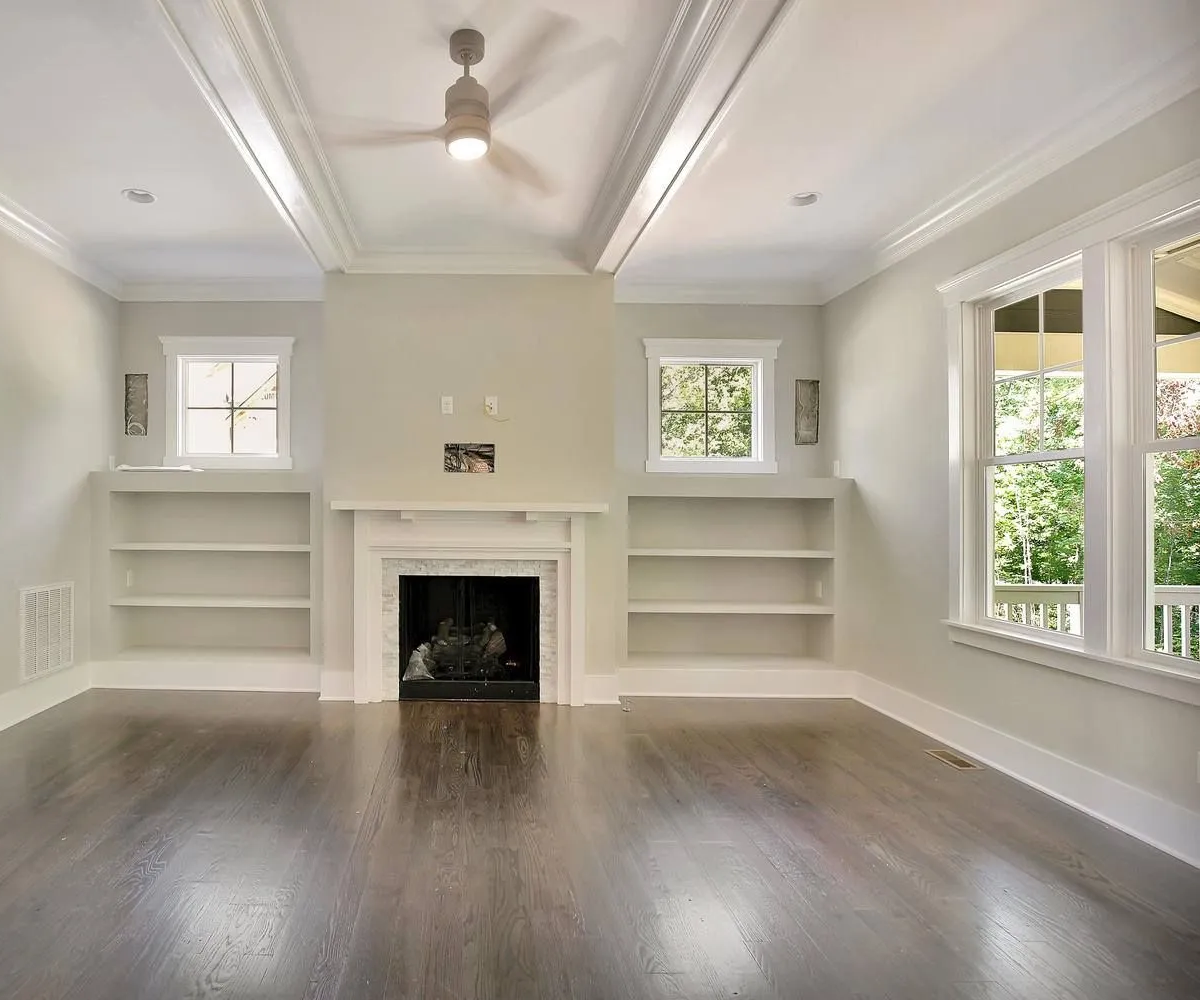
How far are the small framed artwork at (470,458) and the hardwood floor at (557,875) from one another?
5.24ft

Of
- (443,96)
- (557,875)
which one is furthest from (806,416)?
(557,875)

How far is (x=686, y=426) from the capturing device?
5.23m

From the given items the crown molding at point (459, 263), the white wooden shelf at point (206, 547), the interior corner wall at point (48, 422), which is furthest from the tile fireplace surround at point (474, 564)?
the interior corner wall at point (48, 422)

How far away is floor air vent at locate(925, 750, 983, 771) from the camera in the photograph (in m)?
3.37

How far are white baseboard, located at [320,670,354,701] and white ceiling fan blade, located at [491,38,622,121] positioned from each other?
10.6 ft

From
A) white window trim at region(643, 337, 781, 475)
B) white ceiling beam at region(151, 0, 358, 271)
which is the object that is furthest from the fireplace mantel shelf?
white ceiling beam at region(151, 0, 358, 271)

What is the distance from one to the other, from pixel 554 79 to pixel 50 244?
3293 mm

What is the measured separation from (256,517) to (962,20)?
188 inches

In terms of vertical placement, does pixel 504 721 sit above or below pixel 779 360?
below

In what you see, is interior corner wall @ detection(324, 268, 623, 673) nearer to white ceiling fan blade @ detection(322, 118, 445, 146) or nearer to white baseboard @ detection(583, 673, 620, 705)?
white baseboard @ detection(583, 673, 620, 705)

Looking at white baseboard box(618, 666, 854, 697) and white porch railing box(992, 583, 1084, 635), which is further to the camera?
white baseboard box(618, 666, 854, 697)

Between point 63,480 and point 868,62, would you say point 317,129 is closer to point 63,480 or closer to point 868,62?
point 868,62

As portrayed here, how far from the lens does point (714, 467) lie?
17.0ft

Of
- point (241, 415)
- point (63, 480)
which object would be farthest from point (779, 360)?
point (63, 480)
